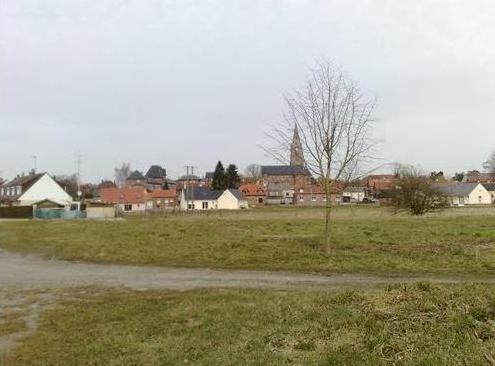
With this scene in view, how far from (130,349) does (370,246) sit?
46.8 feet

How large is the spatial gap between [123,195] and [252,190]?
39.6 m

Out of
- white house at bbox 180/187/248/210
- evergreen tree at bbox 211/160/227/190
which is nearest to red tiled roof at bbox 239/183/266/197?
evergreen tree at bbox 211/160/227/190

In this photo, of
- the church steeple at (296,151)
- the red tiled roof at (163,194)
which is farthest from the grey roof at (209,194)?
the church steeple at (296,151)

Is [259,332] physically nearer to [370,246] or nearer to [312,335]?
[312,335]

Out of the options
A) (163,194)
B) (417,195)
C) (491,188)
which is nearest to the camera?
(417,195)

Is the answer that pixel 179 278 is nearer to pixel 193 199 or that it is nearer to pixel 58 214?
pixel 58 214

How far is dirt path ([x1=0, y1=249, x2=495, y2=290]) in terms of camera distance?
14.2 metres

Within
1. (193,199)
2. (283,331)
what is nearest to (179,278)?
(283,331)

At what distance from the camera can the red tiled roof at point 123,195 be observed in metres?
120

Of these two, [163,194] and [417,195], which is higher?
[163,194]

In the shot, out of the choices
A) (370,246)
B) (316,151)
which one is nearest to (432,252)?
(370,246)

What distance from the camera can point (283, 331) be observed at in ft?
26.7

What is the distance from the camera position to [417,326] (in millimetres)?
7309

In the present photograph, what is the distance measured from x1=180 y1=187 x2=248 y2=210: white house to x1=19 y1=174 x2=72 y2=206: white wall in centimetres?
2812
